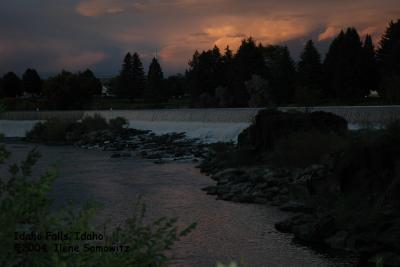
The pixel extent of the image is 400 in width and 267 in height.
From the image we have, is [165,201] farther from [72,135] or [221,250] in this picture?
[72,135]

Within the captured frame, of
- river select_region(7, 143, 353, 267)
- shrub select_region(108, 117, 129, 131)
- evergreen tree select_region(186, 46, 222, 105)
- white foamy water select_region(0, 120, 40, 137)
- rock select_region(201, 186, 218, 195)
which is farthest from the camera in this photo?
evergreen tree select_region(186, 46, 222, 105)

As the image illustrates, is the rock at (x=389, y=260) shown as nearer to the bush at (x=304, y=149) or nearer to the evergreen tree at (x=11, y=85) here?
the bush at (x=304, y=149)

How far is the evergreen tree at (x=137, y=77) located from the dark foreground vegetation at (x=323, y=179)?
7222 centimetres

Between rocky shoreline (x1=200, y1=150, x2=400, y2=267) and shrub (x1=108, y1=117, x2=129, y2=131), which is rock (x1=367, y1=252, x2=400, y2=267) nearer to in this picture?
rocky shoreline (x1=200, y1=150, x2=400, y2=267)

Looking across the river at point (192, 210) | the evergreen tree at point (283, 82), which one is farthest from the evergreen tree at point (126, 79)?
the river at point (192, 210)

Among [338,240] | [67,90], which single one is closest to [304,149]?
[338,240]

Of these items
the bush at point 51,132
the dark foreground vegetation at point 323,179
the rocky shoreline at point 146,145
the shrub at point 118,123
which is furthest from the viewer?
the bush at point 51,132

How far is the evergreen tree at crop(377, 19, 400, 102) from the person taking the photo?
58.8 meters

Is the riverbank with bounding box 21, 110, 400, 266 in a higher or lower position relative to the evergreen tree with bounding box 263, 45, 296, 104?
lower

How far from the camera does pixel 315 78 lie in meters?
76.2

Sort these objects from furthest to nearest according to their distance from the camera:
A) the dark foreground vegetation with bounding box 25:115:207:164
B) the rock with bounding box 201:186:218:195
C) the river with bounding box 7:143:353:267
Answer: the dark foreground vegetation with bounding box 25:115:207:164, the rock with bounding box 201:186:218:195, the river with bounding box 7:143:353:267

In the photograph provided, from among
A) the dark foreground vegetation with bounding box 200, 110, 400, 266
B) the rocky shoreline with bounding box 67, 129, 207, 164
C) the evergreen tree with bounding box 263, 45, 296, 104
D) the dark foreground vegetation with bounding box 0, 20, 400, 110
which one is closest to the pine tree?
the dark foreground vegetation with bounding box 0, 20, 400, 110

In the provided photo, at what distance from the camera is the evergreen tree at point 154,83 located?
9950cm

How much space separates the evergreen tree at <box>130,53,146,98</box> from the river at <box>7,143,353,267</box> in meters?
69.7
